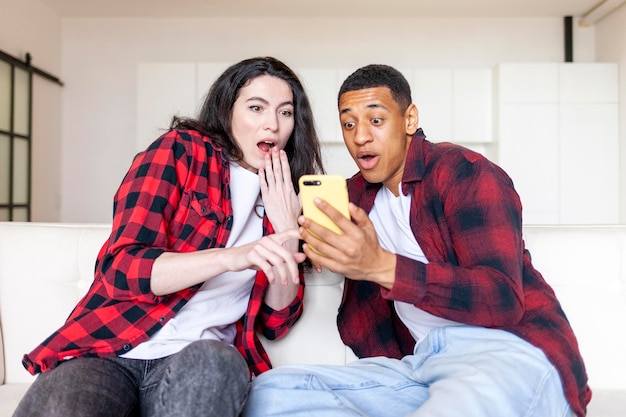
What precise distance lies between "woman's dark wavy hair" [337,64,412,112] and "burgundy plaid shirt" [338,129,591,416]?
0.11 m

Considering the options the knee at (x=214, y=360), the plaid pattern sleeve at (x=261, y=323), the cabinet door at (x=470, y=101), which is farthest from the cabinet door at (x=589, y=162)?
the knee at (x=214, y=360)

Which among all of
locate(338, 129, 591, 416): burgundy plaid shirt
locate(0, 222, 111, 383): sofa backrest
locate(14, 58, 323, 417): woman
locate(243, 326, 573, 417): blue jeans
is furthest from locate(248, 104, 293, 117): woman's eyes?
locate(243, 326, 573, 417): blue jeans

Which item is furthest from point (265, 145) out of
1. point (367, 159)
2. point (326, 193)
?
point (326, 193)

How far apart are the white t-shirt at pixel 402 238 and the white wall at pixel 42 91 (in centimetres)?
442

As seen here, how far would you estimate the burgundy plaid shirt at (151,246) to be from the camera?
1.18m

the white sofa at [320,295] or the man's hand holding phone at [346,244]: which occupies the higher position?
the man's hand holding phone at [346,244]

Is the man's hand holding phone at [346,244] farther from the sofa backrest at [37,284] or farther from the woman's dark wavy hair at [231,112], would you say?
the sofa backrest at [37,284]

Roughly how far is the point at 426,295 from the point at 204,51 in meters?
5.17

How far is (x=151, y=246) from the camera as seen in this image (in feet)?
4.00

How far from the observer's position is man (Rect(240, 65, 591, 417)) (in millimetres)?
1014

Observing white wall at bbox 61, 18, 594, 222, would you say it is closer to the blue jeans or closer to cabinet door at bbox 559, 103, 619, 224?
cabinet door at bbox 559, 103, 619, 224

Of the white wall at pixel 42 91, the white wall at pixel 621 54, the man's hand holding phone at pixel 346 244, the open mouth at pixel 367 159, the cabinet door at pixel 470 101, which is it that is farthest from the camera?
the cabinet door at pixel 470 101

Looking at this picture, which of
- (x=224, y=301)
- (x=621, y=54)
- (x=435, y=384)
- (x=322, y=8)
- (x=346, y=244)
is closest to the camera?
(x=346, y=244)

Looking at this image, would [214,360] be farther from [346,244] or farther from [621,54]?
[621,54]
